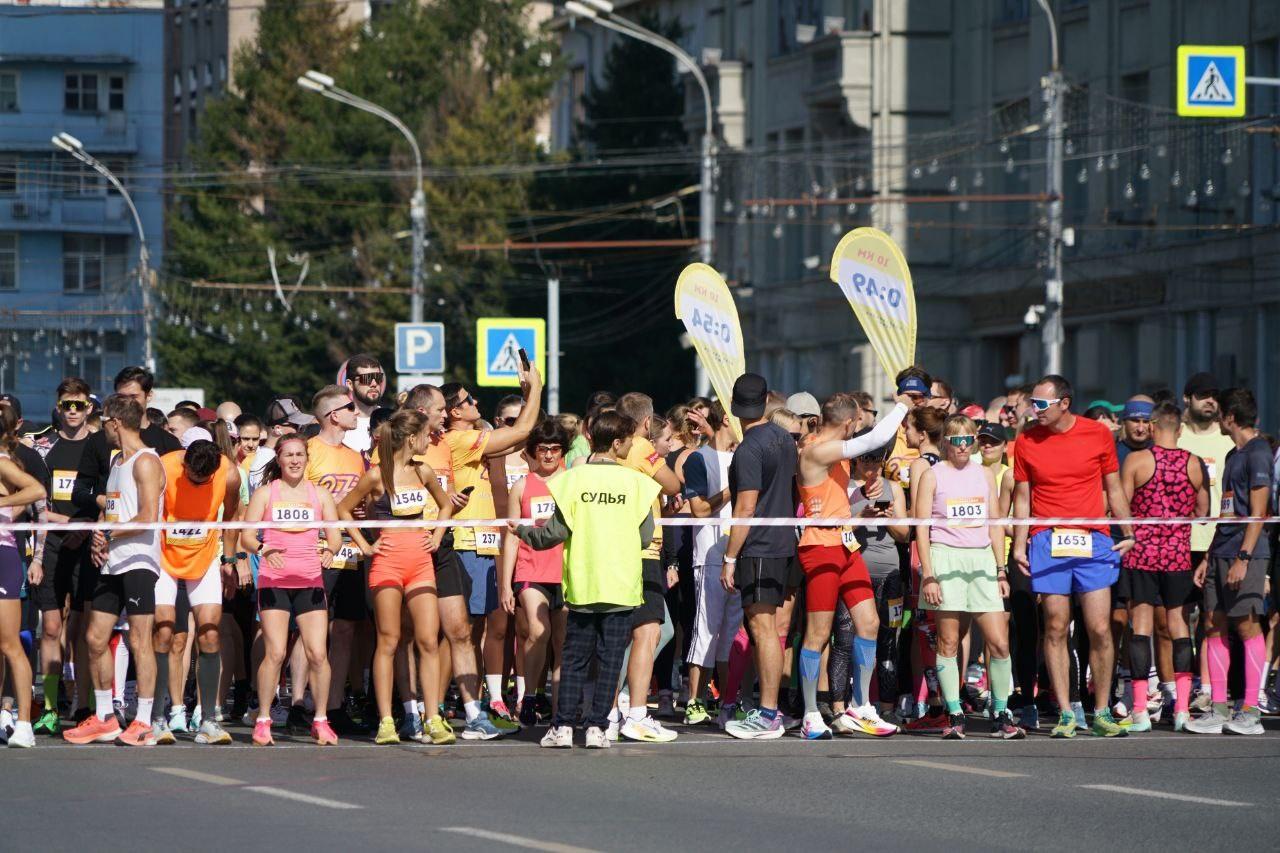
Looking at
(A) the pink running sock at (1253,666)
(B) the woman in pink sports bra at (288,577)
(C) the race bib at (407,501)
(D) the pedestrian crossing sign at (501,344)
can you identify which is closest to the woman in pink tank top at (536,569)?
(C) the race bib at (407,501)

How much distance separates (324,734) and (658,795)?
9.06 ft

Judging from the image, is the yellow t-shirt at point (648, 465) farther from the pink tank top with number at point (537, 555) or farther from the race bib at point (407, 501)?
the race bib at point (407, 501)

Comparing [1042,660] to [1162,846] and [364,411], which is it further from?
[1162,846]

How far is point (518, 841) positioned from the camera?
1010 centimetres

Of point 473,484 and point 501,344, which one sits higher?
point 501,344

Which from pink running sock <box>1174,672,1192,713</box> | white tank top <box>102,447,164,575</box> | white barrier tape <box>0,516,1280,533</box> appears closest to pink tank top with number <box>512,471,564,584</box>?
white barrier tape <box>0,516,1280,533</box>

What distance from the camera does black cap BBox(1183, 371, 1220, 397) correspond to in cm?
1536

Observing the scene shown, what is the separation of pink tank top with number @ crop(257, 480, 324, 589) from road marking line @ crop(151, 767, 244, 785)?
132 centimetres

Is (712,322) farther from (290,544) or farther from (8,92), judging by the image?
(8,92)

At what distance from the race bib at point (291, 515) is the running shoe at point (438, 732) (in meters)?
1.23

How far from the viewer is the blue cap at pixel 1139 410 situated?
47.9ft

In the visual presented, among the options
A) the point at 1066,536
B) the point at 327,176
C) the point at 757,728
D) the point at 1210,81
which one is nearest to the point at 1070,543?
the point at 1066,536

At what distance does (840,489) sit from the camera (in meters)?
14.2

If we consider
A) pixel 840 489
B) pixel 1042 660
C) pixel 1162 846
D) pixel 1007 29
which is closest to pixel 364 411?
pixel 840 489
